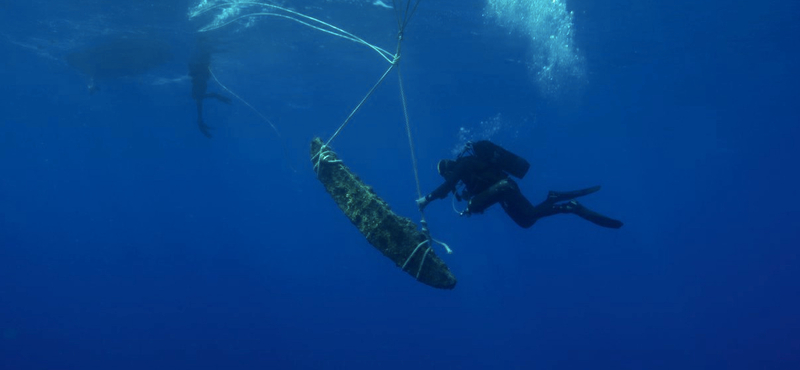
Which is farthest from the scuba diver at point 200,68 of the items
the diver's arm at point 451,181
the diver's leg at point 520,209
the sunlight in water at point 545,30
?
the diver's leg at point 520,209

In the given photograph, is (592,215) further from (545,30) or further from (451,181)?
(545,30)

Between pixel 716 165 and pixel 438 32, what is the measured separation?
48262mm

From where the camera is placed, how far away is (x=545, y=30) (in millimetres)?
18984

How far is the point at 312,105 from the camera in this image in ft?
101

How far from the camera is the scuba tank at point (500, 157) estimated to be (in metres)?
6.53

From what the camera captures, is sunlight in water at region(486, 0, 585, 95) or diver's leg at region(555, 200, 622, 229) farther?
sunlight in water at region(486, 0, 585, 95)

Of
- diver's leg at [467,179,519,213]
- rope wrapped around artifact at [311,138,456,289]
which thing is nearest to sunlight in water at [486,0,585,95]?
diver's leg at [467,179,519,213]

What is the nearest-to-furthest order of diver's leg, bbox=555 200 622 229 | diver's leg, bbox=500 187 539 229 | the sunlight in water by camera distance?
diver's leg, bbox=555 200 622 229, diver's leg, bbox=500 187 539 229, the sunlight in water

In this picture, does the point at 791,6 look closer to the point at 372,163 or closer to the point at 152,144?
the point at 372,163

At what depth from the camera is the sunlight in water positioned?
17.1 metres

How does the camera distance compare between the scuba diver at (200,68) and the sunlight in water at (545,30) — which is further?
the scuba diver at (200,68)

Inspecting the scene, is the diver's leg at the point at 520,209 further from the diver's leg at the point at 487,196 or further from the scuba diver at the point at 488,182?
the diver's leg at the point at 487,196

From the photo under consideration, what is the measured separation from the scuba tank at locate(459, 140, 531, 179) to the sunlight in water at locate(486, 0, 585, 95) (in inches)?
450

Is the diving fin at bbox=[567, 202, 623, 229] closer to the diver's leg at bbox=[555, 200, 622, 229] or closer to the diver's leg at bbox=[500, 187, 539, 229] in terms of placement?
the diver's leg at bbox=[555, 200, 622, 229]
